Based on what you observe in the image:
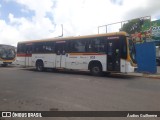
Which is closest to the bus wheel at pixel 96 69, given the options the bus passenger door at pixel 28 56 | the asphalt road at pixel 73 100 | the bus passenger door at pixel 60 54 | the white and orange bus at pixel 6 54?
the bus passenger door at pixel 60 54

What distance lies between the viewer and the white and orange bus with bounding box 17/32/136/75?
645 inches

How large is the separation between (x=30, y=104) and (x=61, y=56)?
1216 centimetres

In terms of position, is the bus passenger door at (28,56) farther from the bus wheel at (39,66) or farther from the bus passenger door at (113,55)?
the bus passenger door at (113,55)

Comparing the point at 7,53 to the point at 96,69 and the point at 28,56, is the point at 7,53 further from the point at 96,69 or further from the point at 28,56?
the point at 96,69

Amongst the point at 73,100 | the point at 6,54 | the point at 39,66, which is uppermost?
the point at 6,54

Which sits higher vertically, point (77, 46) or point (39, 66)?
point (77, 46)

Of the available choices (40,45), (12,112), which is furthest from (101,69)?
(12,112)

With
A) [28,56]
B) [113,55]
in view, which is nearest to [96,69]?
[113,55]

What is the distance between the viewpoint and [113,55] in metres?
16.8

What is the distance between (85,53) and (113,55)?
8.11ft

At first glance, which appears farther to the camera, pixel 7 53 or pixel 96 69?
pixel 7 53

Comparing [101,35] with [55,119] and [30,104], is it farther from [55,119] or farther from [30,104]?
[55,119]

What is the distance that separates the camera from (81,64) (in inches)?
739

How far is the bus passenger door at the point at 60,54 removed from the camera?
2007cm
